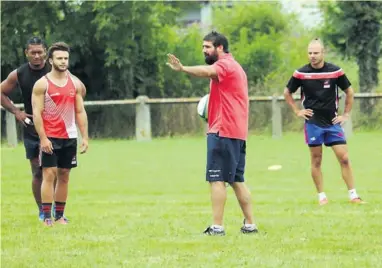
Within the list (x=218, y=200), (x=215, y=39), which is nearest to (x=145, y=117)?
(x=218, y=200)

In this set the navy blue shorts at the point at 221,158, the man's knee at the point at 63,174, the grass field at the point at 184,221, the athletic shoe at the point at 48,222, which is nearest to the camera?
the grass field at the point at 184,221

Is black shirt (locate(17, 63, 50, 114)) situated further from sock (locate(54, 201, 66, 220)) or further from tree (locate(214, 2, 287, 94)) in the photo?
tree (locate(214, 2, 287, 94))

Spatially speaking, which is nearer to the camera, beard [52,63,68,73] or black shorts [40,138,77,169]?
beard [52,63,68,73]

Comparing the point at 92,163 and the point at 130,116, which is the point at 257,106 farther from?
the point at 92,163

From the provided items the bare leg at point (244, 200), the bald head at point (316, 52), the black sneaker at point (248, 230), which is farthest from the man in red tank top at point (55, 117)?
the bald head at point (316, 52)

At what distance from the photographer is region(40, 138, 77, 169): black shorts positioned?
10523 millimetres

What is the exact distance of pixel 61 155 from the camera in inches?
418

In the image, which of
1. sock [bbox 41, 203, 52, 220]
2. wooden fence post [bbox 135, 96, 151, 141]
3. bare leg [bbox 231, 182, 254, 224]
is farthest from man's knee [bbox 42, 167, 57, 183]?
wooden fence post [bbox 135, 96, 151, 141]

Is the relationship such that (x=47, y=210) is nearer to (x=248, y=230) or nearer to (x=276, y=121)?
(x=248, y=230)

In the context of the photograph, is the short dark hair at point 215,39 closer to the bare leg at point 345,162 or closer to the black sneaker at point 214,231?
the black sneaker at point 214,231

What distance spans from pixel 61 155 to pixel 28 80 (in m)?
0.98

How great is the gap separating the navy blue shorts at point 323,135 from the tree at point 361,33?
789 inches

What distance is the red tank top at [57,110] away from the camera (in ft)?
34.3

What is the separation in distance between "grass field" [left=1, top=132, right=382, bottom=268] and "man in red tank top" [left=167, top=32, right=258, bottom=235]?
454 millimetres
